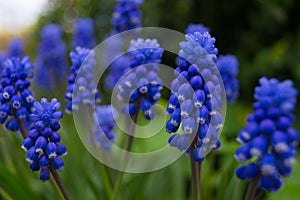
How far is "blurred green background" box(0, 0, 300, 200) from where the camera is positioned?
8.86 ft

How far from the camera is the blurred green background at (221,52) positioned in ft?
8.86

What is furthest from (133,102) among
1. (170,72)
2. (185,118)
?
(185,118)

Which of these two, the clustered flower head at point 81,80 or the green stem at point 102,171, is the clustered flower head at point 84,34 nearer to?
the green stem at point 102,171

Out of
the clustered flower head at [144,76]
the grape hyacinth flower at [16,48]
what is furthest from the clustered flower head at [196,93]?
the grape hyacinth flower at [16,48]

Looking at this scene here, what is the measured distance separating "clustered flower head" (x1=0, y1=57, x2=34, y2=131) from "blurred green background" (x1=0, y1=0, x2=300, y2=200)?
0.84 m

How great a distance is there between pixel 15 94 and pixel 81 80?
0.96 feet

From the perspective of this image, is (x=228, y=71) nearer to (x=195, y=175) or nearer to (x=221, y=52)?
(x=195, y=175)

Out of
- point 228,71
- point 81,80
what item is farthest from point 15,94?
point 228,71

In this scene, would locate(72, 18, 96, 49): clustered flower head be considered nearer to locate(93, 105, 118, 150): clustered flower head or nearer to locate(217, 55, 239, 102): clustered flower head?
locate(93, 105, 118, 150): clustered flower head

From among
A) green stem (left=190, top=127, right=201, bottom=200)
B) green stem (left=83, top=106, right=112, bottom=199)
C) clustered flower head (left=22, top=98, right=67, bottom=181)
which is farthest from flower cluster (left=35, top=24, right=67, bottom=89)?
green stem (left=190, top=127, right=201, bottom=200)

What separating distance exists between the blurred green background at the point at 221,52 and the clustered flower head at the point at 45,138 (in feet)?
3.32

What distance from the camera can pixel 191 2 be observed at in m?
5.06

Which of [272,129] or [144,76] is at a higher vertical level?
[144,76]

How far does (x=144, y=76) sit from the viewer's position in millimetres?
1754
